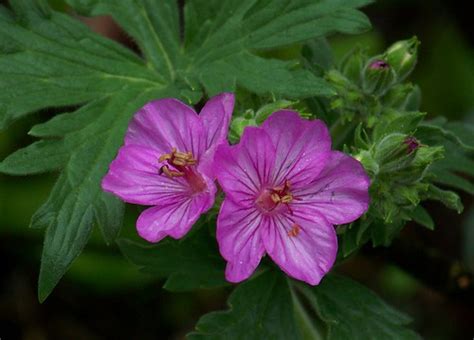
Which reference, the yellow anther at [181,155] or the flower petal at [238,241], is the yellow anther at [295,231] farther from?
the yellow anther at [181,155]

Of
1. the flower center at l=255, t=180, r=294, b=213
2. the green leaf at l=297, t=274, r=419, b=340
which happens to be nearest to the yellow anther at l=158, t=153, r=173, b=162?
the flower center at l=255, t=180, r=294, b=213

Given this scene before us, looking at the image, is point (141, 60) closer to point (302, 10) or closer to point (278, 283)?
point (302, 10)

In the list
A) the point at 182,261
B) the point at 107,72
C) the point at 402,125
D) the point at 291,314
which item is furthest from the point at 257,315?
the point at 107,72

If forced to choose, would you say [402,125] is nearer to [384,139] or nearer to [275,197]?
[384,139]

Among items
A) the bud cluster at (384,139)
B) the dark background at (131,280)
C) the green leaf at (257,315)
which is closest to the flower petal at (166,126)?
the bud cluster at (384,139)

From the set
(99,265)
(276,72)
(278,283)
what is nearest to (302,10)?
(276,72)
